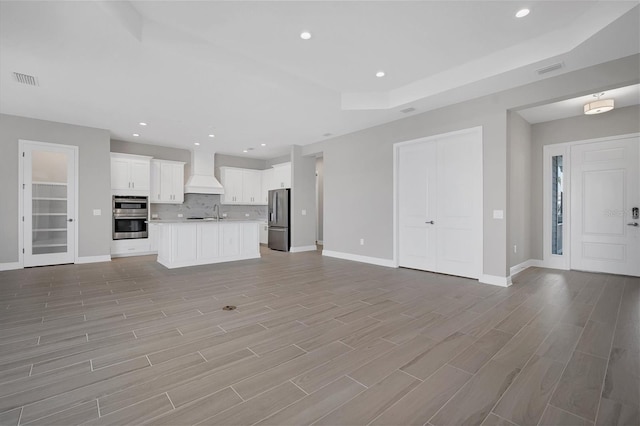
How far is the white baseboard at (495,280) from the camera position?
13.8 feet

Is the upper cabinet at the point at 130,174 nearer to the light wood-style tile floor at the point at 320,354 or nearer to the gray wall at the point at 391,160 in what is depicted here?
the light wood-style tile floor at the point at 320,354

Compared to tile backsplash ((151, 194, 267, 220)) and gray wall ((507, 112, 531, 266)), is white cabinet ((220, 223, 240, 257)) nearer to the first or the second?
tile backsplash ((151, 194, 267, 220))

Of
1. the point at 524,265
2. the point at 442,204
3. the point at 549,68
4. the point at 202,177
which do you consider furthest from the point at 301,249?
the point at 549,68

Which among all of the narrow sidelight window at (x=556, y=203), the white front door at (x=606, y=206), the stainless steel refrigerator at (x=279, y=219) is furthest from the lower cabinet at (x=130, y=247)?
the white front door at (x=606, y=206)

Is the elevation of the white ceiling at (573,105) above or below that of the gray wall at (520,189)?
above

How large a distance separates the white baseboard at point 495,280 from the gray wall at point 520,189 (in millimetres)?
714

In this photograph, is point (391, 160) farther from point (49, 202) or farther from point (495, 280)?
point (49, 202)

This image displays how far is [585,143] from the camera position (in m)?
5.16

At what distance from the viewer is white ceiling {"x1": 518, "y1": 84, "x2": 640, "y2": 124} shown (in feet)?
13.8

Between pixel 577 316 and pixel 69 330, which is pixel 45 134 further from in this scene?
pixel 577 316

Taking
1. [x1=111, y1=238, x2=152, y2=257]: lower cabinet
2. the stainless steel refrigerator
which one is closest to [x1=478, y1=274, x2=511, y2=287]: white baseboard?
the stainless steel refrigerator

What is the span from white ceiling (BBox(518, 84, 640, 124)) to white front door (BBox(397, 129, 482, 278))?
146 cm

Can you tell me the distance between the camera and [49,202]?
18.9 ft

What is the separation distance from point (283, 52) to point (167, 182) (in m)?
5.86
